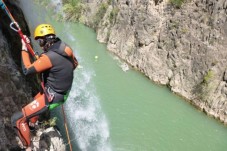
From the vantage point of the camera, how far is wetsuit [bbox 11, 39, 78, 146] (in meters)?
5.73

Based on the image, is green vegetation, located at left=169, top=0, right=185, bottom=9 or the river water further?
green vegetation, located at left=169, top=0, right=185, bottom=9

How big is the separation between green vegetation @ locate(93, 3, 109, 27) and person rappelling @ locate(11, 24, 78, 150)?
27139 millimetres

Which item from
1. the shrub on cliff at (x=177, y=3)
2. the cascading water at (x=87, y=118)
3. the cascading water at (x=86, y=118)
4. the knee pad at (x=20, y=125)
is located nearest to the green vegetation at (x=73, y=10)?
the shrub on cliff at (x=177, y=3)

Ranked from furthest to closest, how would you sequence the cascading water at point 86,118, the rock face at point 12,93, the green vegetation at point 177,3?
1. the green vegetation at point 177,3
2. the cascading water at point 86,118
3. the rock face at point 12,93

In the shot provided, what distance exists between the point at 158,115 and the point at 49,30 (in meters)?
12.7

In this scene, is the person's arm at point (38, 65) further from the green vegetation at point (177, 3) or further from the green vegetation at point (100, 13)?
the green vegetation at point (100, 13)

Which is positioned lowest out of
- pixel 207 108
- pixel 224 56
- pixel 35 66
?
pixel 207 108

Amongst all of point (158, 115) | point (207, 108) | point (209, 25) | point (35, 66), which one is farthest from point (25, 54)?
point (209, 25)

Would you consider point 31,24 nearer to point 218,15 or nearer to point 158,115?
point 158,115

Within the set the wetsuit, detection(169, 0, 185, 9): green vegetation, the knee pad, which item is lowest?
detection(169, 0, 185, 9): green vegetation

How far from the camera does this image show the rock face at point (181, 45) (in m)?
18.5

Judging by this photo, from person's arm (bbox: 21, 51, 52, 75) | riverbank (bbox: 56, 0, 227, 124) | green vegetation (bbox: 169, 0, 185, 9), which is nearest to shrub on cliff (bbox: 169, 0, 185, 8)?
green vegetation (bbox: 169, 0, 185, 9)

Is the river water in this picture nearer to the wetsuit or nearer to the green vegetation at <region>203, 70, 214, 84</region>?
the green vegetation at <region>203, 70, 214, 84</region>

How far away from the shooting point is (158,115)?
17.6 metres
